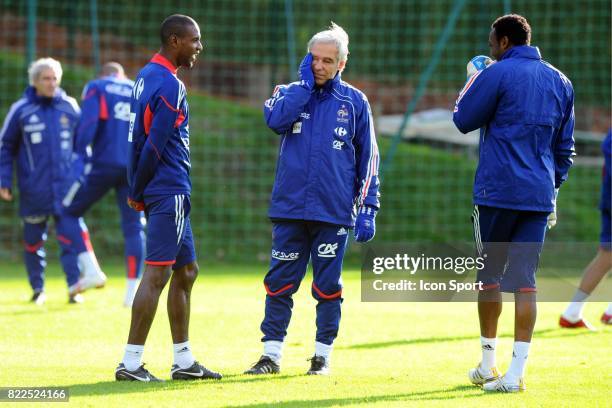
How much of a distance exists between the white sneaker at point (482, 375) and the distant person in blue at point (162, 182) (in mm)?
1552

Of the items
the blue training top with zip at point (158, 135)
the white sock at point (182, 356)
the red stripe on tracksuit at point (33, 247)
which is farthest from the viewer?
the red stripe on tracksuit at point (33, 247)

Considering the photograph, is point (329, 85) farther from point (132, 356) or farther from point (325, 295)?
point (132, 356)

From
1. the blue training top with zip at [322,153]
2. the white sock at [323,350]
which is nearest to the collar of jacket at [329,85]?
the blue training top with zip at [322,153]

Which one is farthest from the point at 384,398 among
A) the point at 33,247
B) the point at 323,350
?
the point at 33,247

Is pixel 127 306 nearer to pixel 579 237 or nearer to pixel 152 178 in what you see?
pixel 152 178

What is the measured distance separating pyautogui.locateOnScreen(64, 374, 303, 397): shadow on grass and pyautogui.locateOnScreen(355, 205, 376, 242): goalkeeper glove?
100 cm

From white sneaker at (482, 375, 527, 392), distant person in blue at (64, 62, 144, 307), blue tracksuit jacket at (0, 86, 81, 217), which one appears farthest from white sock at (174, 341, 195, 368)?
blue tracksuit jacket at (0, 86, 81, 217)

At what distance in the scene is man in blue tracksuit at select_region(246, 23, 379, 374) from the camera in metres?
6.87

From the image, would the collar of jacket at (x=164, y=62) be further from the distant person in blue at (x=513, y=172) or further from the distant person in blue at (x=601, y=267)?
the distant person in blue at (x=601, y=267)

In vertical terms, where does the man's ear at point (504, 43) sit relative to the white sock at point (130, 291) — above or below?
above

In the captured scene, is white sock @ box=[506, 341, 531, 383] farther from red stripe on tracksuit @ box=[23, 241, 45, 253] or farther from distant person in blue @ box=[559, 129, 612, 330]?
red stripe on tracksuit @ box=[23, 241, 45, 253]

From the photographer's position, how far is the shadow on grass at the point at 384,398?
5.84 meters

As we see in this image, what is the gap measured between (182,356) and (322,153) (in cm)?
154

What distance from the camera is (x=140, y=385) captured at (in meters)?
6.35
